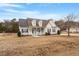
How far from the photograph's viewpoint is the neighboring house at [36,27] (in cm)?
13300

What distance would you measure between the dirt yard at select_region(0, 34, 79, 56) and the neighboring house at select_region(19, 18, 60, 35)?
0.05 metres

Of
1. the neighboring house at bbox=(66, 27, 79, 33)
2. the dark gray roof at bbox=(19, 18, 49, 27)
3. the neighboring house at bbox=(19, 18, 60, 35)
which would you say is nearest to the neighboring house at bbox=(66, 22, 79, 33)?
the neighboring house at bbox=(66, 27, 79, 33)

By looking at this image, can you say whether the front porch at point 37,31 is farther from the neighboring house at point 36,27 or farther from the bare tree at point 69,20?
the bare tree at point 69,20

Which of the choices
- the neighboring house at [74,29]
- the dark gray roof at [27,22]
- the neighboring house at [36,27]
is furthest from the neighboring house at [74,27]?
the dark gray roof at [27,22]

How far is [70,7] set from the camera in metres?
133

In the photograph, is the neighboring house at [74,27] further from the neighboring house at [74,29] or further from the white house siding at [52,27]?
the white house siding at [52,27]

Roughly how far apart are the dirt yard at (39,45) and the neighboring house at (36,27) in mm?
51

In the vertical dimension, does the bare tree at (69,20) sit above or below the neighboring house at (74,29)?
above

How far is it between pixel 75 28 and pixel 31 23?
45cm

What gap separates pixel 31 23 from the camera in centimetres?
13300

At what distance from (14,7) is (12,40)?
34 cm

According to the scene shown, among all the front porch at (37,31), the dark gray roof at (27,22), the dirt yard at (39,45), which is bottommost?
the dirt yard at (39,45)

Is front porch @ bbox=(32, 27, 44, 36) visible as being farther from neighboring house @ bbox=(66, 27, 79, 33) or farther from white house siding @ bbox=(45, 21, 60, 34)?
neighboring house @ bbox=(66, 27, 79, 33)

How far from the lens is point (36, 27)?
13300cm
